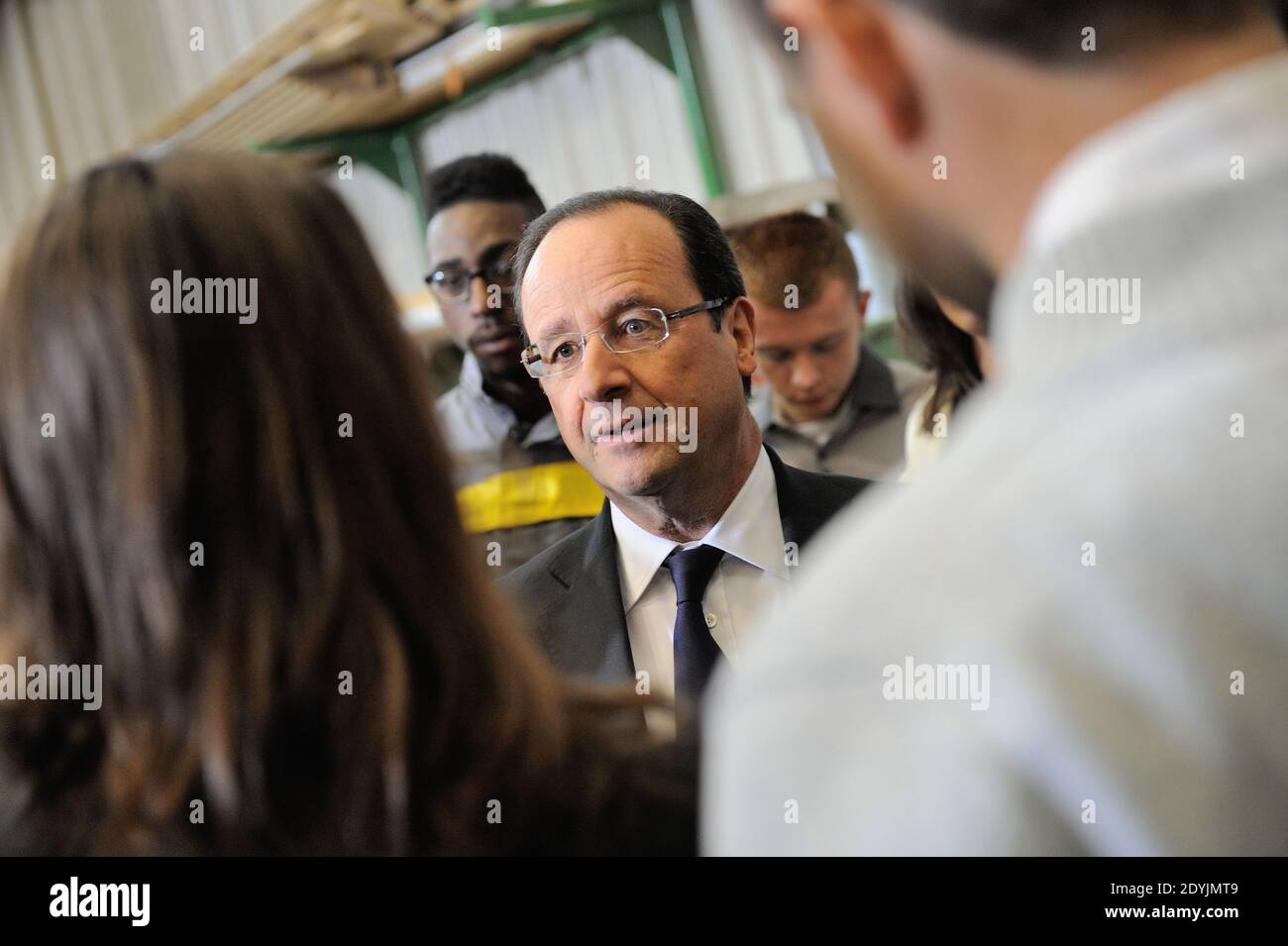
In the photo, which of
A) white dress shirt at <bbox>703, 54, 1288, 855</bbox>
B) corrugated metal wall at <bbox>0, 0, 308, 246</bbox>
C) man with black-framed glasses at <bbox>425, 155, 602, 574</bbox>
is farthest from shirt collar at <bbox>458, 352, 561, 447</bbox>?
corrugated metal wall at <bbox>0, 0, 308, 246</bbox>

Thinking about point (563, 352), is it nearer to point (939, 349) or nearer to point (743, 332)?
point (743, 332)

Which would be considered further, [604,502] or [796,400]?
[796,400]

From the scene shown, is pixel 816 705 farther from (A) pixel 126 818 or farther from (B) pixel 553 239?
(B) pixel 553 239

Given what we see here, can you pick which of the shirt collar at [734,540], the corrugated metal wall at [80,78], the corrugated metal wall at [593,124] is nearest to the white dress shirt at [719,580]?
the shirt collar at [734,540]

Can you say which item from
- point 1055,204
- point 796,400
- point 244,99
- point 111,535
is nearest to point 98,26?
point 244,99

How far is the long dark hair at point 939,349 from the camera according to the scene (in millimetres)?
1504

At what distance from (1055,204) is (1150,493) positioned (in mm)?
133

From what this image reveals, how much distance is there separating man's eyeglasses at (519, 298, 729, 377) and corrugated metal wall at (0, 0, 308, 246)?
3686mm

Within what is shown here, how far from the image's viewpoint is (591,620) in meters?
1.29

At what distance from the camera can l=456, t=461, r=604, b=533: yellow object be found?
163cm

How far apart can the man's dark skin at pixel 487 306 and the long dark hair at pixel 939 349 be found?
1.90 ft

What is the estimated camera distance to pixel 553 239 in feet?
4.59

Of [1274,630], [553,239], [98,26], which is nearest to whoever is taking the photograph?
[1274,630]
